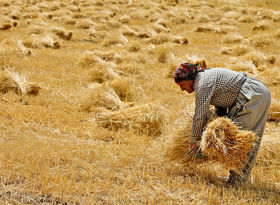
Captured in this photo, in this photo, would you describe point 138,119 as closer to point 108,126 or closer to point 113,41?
point 108,126

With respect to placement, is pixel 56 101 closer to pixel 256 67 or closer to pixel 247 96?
pixel 247 96

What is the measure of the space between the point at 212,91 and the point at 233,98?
0.85 ft

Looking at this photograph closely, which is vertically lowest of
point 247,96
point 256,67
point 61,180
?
point 256,67

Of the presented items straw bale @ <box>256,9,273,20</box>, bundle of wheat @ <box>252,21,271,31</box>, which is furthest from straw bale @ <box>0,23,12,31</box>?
straw bale @ <box>256,9,273,20</box>

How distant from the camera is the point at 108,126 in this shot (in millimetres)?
5277

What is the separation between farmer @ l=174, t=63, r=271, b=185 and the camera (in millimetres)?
3363

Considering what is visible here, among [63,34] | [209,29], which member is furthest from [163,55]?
[209,29]

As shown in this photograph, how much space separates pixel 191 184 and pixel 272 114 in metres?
2.65

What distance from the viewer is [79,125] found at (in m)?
5.24

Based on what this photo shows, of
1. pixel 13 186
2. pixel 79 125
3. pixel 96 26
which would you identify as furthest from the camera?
pixel 96 26

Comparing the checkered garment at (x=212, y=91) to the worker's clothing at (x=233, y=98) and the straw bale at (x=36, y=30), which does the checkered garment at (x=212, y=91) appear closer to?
the worker's clothing at (x=233, y=98)

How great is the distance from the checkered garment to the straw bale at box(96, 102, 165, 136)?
1.61m

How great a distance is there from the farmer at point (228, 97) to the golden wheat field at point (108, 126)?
464 mm

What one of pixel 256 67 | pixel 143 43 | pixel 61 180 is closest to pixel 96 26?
pixel 143 43
